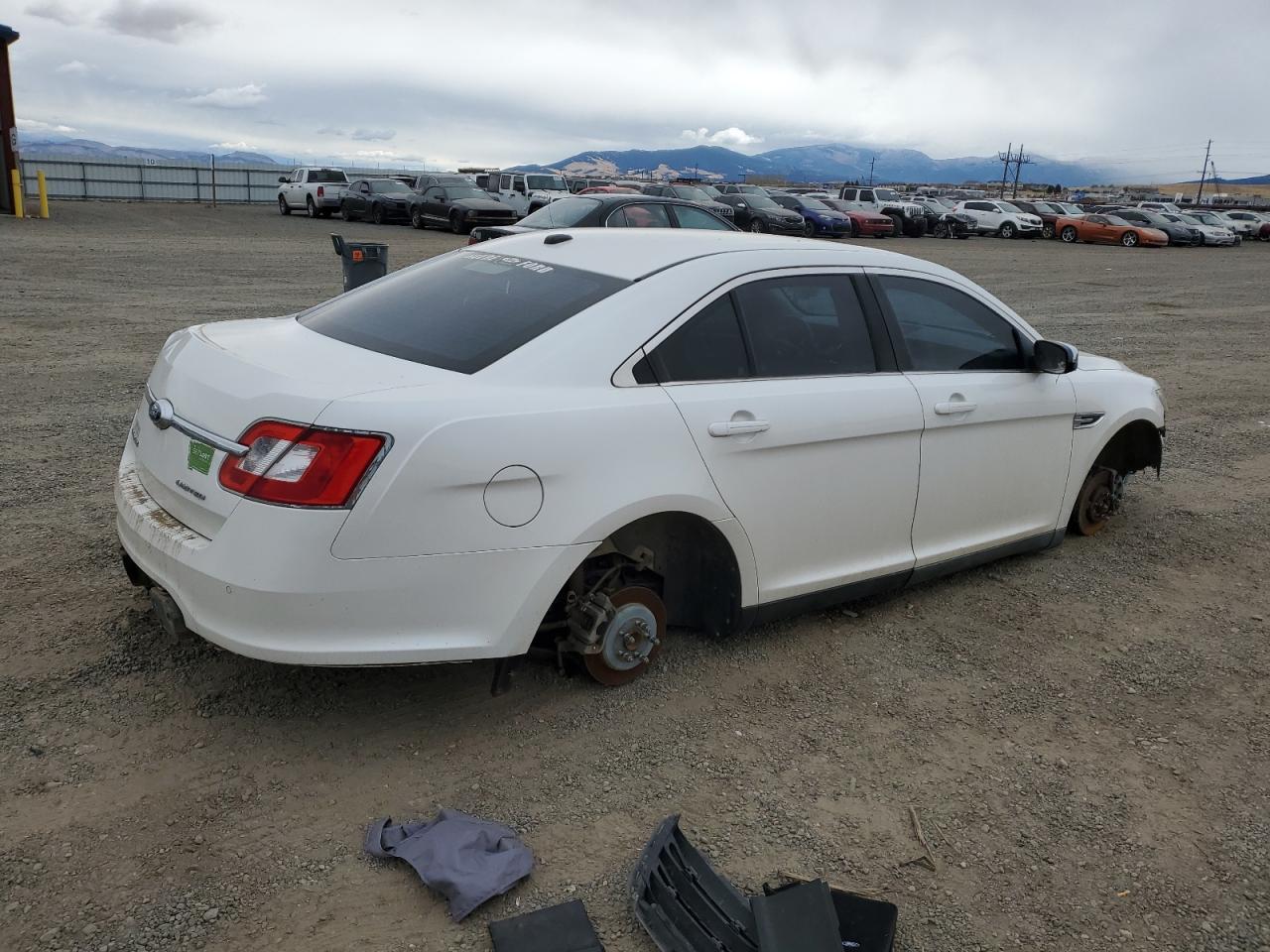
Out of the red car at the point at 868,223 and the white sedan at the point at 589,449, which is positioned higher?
the red car at the point at 868,223

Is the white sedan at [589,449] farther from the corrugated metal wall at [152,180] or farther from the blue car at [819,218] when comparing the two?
the corrugated metal wall at [152,180]

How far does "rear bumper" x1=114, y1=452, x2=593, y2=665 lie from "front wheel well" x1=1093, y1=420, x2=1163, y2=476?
3512 millimetres

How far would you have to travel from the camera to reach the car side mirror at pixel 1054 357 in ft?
14.7

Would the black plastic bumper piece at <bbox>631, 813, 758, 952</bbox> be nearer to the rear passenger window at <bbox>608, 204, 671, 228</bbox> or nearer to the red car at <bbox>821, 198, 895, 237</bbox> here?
the rear passenger window at <bbox>608, 204, 671, 228</bbox>

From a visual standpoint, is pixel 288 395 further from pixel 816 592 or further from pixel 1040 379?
pixel 1040 379

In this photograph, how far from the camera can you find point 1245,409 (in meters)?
9.17

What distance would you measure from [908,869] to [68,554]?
368cm

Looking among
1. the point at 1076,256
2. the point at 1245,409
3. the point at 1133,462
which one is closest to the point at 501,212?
the point at 1076,256

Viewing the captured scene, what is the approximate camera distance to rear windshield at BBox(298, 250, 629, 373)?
340 centimetres

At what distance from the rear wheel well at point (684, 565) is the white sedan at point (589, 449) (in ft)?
0.04

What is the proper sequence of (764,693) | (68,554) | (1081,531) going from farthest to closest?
(1081,531), (68,554), (764,693)

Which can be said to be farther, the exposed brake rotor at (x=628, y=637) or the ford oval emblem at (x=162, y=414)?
the exposed brake rotor at (x=628, y=637)

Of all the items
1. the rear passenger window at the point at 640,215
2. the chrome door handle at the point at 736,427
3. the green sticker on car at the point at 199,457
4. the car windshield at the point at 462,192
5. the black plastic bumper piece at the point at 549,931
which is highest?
the car windshield at the point at 462,192

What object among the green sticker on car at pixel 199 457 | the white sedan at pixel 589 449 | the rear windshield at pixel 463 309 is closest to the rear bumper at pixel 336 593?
the white sedan at pixel 589 449
